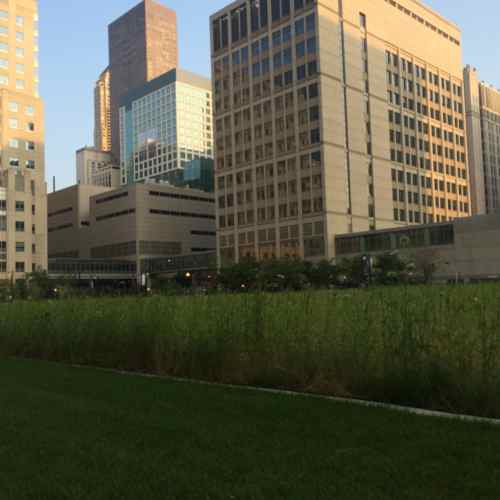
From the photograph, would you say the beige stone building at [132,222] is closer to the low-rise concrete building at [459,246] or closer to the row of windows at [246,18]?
the row of windows at [246,18]

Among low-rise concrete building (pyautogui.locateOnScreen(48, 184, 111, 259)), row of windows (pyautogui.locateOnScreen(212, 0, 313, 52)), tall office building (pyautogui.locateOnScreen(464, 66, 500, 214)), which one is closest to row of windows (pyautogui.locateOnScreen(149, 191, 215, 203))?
low-rise concrete building (pyautogui.locateOnScreen(48, 184, 111, 259))

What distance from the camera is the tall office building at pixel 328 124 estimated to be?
90938 millimetres

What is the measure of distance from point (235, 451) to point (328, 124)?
88.5 m

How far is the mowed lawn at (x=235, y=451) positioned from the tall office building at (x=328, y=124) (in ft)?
269

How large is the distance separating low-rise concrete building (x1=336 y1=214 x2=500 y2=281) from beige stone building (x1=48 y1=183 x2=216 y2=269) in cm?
5272

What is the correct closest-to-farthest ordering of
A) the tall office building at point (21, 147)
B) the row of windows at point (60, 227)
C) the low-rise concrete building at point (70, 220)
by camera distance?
the tall office building at point (21, 147), the low-rise concrete building at point (70, 220), the row of windows at point (60, 227)

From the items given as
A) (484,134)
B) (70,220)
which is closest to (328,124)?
(70,220)

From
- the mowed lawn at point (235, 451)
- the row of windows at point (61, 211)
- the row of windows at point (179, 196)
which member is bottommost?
the mowed lawn at point (235, 451)

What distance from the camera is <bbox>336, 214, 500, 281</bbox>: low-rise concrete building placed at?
245 feet

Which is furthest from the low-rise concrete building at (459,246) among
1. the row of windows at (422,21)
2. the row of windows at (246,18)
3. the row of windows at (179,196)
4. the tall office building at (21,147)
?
the tall office building at (21,147)

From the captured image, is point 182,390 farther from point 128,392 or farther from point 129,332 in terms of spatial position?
point 129,332

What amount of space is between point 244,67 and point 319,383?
99.8m

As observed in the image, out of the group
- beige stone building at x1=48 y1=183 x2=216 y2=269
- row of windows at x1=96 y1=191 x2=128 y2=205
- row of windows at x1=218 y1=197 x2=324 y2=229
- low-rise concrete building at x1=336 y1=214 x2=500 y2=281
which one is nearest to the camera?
low-rise concrete building at x1=336 y1=214 x2=500 y2=281

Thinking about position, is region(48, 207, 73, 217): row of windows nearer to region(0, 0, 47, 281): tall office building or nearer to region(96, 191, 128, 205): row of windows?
region(96, 191, 128, 205): row of windows
